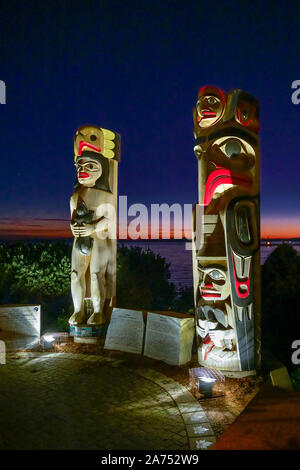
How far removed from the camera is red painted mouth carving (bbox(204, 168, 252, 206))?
706 cm

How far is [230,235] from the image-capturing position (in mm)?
7016

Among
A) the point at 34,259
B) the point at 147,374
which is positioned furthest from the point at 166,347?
the point at 34,259

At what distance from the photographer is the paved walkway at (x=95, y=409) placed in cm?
475

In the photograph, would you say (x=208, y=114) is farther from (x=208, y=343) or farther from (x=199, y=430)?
(x=199, y=430)

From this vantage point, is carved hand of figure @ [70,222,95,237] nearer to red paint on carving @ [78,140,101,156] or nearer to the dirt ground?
red paint on carving @ [78,140,101,156]

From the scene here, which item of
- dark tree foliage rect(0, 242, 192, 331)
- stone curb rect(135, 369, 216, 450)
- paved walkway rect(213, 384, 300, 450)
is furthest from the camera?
dark tree foliage rect(0, 242, 192, 331)

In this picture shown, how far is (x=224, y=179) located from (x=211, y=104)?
5.27 feet

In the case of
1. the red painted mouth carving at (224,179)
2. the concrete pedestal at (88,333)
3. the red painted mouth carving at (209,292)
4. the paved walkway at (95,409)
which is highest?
the red painted mouth carving at (224,179)

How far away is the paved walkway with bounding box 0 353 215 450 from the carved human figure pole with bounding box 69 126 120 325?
6.74 feet

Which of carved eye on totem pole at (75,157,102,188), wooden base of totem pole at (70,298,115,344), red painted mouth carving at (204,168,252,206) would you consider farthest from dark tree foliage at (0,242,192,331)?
red painted mouth carving at (204,168,252,206)

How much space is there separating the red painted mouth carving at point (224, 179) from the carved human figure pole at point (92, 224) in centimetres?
367

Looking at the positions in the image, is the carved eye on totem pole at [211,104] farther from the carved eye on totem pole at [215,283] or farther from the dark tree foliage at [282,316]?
the dark tree foliage at [282,316]

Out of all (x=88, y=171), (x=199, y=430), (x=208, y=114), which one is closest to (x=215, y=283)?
(x=199, y=430)

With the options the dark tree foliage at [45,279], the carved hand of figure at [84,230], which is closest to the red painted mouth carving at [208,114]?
the carved hand of figure at [84,230]
